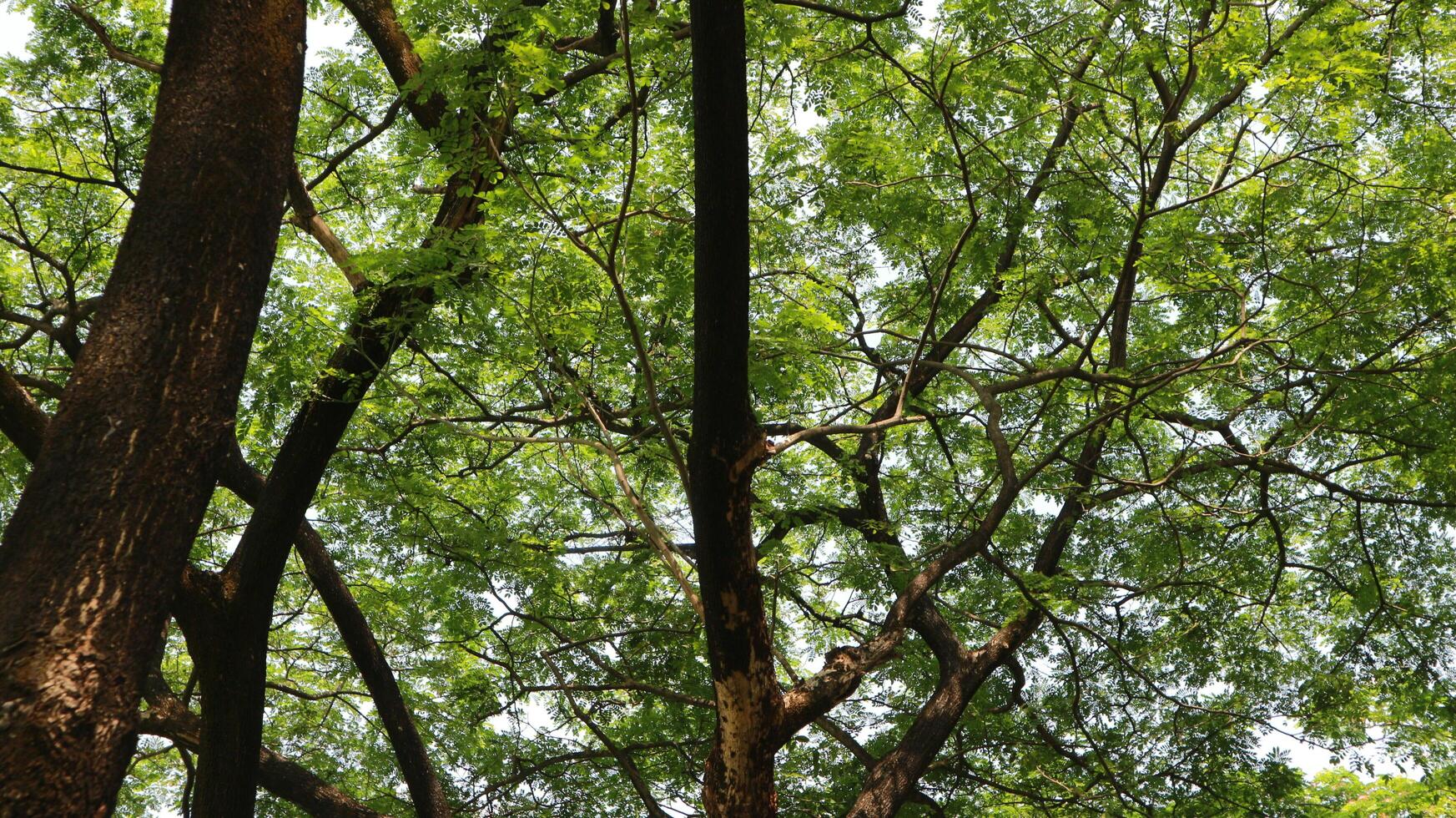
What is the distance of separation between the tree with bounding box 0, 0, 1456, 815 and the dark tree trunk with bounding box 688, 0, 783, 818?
0.07 feet

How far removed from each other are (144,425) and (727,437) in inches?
76.5

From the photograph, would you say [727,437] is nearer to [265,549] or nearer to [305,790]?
[265,549]

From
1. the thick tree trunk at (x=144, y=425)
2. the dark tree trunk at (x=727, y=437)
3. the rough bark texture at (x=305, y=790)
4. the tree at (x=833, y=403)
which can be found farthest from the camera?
the rough bark texture at (x=305, y=790)

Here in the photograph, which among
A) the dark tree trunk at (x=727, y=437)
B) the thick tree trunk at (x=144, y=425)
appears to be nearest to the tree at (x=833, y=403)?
the dark tree trunk at (x=727, y=437)

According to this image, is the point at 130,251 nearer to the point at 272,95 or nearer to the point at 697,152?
the point at 272,95

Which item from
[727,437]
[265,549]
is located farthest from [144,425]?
[265,549]

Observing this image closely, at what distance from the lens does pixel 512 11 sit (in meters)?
4.48

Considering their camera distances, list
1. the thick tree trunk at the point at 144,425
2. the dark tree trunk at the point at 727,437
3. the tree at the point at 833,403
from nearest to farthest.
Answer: the thick tree trunk at the point at 144,425
the dark tree trunk at the point at 727,437
the tree at the point at 833,403

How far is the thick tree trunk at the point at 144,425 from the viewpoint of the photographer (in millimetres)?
2418

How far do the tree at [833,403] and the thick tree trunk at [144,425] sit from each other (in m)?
1.43

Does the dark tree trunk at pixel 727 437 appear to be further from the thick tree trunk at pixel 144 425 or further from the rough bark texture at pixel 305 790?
the rough bark texture at pixel 305 790

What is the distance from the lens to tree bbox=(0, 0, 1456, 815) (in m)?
5.30

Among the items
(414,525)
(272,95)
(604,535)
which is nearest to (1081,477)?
(604,535)

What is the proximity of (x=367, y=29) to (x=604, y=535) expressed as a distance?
150 inches
